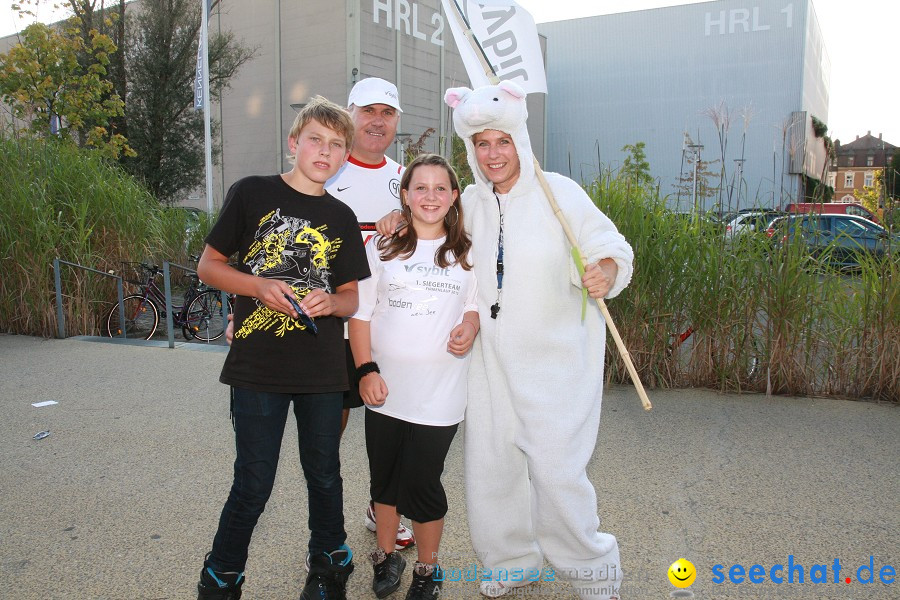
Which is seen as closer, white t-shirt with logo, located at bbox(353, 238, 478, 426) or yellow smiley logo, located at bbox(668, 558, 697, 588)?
white t-shirt with logo, located at bbox(353, 238, 478, 426)

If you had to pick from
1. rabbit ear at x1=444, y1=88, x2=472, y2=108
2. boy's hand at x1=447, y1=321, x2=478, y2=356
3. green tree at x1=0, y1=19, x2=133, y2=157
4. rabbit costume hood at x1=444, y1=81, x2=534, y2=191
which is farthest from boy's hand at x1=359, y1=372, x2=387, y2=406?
green tree at x1=0, y1=19, x2=133, y2=157

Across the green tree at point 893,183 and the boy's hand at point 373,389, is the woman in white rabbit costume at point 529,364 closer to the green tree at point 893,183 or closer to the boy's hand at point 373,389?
the boy's hand at point 373,389

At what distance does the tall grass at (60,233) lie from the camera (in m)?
8.18

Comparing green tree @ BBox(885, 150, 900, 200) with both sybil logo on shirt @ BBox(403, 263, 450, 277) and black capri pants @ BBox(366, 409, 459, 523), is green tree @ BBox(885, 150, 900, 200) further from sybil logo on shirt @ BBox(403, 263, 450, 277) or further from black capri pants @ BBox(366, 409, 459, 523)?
black capri pants @ BBox(366, 409, 459, 523)

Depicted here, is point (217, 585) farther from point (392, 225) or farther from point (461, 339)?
point (392, 225)

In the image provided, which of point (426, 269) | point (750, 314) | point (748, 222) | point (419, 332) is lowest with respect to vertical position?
point (750, 314)

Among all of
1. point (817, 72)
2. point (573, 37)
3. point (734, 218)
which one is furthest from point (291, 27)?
point (817, 72)

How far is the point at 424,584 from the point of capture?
2.66 metres

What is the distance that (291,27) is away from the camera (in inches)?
1007

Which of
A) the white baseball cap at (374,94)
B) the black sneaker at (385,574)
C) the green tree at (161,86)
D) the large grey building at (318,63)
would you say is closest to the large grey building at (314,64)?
the large grey building at (318,63)

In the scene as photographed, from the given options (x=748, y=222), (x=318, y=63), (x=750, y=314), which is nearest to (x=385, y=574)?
(x=750, y=314)

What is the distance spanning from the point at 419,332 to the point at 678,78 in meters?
37.7

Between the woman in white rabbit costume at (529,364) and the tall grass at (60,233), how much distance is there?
23.5 feet

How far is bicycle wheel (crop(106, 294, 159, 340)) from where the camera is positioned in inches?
352
